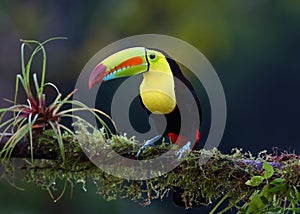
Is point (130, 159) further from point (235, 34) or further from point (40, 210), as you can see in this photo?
point (235, 34)

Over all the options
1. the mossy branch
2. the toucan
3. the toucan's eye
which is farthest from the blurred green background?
the mossy branch

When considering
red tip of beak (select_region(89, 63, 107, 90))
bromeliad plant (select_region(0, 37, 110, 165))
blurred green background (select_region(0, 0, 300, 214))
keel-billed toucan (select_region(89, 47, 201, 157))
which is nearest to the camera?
bromeliad plant (select_region(0, 37, 110, 165))

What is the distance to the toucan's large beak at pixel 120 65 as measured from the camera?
1.79 m

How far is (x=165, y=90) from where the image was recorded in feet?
6.46

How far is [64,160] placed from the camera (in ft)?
4.91

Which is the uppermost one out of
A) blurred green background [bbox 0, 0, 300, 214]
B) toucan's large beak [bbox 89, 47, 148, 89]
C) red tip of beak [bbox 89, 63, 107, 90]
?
blurred green background [bbox 0, 0, 300, 214]

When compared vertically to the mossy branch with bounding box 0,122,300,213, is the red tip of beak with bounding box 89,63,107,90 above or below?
above

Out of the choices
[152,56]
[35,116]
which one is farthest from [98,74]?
[35,116]

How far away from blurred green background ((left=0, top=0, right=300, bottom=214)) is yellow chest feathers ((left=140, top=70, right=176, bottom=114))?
284cm

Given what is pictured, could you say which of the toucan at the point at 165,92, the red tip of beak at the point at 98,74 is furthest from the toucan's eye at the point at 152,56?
the red tip of beak at the point at 98,74

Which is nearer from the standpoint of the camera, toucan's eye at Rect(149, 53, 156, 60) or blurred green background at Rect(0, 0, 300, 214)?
toucan's eye at Rect(149, 53, 156, 60)

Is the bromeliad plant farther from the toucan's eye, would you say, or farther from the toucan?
the toucan's eye

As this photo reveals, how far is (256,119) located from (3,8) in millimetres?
2056

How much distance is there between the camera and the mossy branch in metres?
1.50
